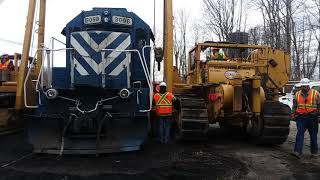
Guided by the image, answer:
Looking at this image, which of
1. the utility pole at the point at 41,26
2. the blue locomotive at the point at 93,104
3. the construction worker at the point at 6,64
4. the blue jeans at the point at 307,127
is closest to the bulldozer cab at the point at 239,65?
the blue jeans at the point at 307,127

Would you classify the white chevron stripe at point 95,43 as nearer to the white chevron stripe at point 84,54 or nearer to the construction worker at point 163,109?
the white chevron stripe at point 84,54

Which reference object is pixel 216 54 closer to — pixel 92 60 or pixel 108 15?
pixel 108 15

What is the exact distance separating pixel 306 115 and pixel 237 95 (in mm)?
1558

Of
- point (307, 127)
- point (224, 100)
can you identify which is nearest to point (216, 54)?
point (224, 100)

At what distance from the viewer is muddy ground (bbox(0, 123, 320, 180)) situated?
257 inches

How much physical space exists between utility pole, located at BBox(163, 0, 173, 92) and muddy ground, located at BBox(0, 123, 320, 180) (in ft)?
5.50

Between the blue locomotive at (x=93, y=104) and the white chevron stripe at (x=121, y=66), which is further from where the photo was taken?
the white chevron stripe at (x=121, y=66)

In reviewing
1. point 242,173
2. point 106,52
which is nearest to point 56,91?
point 106,52

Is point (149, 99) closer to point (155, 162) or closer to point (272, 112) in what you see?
point (155, 162)

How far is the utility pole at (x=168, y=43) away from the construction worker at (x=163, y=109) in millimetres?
225

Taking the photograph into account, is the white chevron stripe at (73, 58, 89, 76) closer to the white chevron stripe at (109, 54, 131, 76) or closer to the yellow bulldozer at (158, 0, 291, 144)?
the white chevron stripe at (109, 54, 131, 76)

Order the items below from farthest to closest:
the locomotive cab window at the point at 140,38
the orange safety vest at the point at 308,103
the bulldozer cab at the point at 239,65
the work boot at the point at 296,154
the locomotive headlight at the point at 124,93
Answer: the bulldozer cab at the point at 239,65
the locomotive cab window at the point at 140,38
the orange safety vest at the point at 308,103
the work boot at the point at 296,154
the locomotive headlight at the point at 124,93

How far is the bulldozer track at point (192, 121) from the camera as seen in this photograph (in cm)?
922

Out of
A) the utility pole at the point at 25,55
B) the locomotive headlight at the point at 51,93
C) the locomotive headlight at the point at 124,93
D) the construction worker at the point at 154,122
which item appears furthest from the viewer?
the construction worker at the point at 154,122
